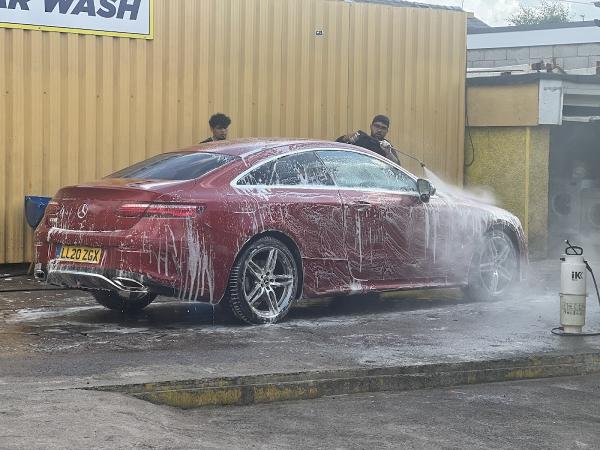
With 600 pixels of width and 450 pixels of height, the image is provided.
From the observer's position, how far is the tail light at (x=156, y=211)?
921 centimetres

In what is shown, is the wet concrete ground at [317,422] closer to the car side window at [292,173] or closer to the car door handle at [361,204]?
the car side window at [292,173]

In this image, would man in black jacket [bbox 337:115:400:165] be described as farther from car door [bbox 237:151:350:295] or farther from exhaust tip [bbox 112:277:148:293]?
exhaust tip [bbox 112:277:148:293]

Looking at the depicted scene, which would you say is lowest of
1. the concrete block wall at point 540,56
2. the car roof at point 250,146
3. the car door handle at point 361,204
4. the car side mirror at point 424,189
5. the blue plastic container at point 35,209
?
the blue plastic container at point 35,209

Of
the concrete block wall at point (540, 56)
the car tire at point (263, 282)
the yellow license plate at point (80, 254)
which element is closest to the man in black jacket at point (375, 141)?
the car tire at point (263, 282)

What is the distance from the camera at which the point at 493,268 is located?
12086mm

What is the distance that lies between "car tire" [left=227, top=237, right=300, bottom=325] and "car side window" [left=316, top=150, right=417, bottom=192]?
3.33ft

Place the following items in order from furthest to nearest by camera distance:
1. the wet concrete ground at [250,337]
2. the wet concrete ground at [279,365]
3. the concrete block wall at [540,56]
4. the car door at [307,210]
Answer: the concrete block wall at [540,56] < the car door at [307,210] < the wet concrete ground at [250,337] < the wet concrete ground at [279,365]

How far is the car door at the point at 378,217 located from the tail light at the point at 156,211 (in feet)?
5.77

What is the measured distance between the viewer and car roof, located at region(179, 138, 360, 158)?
10195 mm

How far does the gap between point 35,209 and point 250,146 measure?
3.53m

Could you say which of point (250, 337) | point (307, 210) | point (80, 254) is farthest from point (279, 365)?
→ point (307, 210)

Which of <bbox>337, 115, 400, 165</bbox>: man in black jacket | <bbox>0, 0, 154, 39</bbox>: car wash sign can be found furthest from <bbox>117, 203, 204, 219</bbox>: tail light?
<bbox>0, 0, 154, 39</bbox>: car wash sign

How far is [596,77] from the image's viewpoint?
16891 millimetres

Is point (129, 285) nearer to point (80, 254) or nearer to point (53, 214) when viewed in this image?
point (80, 254)
